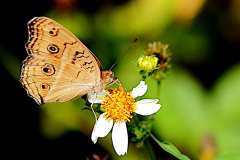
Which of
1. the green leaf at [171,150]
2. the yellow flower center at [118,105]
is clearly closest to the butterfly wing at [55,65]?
the yellow flower center at [118,105]

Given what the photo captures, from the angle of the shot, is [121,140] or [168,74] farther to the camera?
[168,74]

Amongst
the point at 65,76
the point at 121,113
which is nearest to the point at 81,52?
the point at 65,76

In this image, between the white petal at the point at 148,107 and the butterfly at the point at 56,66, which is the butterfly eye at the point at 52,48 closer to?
the butterfly at the point at 56,66

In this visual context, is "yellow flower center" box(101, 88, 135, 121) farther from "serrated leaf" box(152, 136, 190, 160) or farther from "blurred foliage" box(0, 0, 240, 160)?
"blurred foliage" box(0, 0, 240, 160)

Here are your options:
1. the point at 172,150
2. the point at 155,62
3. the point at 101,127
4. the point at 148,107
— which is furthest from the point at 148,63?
the point at 172,150

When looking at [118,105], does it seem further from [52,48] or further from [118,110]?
[52,48]

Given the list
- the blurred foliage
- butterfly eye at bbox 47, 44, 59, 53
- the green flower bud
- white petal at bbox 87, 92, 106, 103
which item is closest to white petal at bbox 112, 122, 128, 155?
white petal at bbox 87, 92, 106, 103

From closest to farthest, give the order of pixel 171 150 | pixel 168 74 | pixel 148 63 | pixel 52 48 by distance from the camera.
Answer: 1. pixel 171 150
2. pixel 52 48
3. pixel 148 63
4. pixel 168 74
